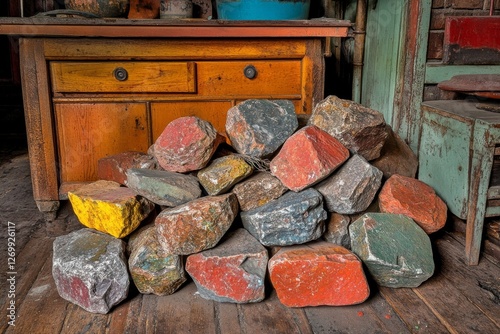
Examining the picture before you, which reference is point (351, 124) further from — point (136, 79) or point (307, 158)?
point (136, 79)

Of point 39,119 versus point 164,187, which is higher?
point 39,119

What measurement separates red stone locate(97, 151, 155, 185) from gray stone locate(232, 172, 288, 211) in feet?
1.46

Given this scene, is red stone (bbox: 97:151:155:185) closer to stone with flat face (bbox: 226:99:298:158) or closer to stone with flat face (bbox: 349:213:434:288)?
stone with flat face (bbox: 226:99:298:158)

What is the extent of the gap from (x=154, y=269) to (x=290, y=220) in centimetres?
53

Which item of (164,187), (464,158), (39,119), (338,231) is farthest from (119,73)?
(464,158)

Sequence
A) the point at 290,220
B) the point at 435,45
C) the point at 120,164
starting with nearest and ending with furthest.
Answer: the point at 290,220 < the point at 120,164 < the point at 435,45

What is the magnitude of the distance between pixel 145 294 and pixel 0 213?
→ 1.33 metres

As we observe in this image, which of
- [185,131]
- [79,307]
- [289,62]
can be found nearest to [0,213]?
[79,307]

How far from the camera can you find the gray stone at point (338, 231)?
2.00 m

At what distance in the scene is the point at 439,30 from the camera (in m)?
2.44

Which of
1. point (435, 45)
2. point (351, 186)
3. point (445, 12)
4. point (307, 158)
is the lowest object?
point (351, 186)

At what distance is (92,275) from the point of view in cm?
174

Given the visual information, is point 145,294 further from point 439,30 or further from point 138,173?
point 439,30

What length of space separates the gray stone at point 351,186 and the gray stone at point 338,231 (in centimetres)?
4
